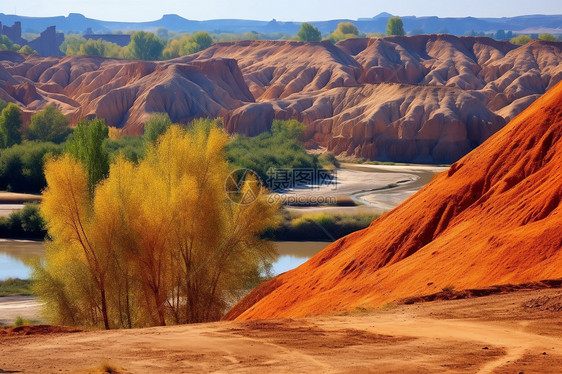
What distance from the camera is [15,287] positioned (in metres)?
34.7

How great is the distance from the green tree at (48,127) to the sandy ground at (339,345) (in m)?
67.9

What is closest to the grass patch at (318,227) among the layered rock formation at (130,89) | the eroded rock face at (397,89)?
the eroded rock face at (397,89)

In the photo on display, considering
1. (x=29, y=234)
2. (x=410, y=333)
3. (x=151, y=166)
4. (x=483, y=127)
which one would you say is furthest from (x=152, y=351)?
(x=483, y=127)

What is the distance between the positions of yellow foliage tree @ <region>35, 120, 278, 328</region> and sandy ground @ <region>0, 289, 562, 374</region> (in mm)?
8526

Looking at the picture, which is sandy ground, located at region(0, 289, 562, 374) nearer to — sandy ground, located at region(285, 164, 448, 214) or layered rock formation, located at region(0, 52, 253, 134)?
sandy ground, located at region(285, 164, 448, 214)

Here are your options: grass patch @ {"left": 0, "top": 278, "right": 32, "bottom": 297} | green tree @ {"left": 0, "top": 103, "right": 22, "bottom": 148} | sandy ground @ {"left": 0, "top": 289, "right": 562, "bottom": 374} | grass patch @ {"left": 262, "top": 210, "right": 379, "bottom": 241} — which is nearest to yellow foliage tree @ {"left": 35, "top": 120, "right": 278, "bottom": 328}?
grass patch @ {"left": 0, "top": 278, "right": 32, "bottom": 297}

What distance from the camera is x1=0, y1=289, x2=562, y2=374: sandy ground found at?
1198cm

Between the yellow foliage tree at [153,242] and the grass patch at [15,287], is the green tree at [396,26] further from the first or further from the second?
the yellow foliage tree at [153,242]

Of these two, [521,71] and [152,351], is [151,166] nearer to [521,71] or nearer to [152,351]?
[152,351]

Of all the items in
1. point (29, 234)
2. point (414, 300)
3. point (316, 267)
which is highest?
point (414, 300)

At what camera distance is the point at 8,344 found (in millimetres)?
14375

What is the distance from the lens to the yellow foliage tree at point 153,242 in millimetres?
24406

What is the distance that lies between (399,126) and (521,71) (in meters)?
47.7

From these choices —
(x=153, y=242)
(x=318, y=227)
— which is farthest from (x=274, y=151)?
(x=153, y=242)
